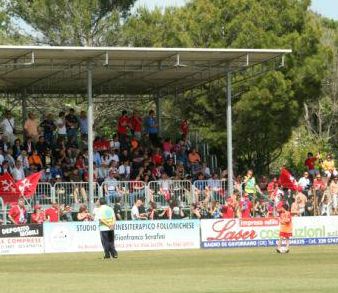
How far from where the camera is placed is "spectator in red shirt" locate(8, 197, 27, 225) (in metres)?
35.4

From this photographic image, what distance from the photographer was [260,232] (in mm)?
37656

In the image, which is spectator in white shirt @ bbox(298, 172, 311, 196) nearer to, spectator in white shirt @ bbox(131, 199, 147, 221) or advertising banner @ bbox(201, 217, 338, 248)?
advertising banner @ bbox(201, 217, 338, 248)

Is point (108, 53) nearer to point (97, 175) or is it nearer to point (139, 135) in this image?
point (97, 175)

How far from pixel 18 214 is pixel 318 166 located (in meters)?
18.6

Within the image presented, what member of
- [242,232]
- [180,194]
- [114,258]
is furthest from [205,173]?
[114,258]

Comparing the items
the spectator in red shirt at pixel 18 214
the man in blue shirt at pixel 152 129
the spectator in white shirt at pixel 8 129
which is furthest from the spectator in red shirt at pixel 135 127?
the spectator in red shirt at pixel 18 214

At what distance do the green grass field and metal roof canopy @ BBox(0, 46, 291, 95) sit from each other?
21.7ft

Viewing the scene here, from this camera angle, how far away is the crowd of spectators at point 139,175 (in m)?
38.2

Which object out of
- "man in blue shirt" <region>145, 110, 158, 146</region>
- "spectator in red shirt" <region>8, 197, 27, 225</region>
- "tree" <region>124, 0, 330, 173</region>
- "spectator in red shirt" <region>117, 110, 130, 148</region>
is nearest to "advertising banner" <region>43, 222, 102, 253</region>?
"spectator in red shirt" <region>8, 197, 27, 225</region>

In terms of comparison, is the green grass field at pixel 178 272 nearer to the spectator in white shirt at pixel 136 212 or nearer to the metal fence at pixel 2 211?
the spectator in white shirt at pixel 136 212

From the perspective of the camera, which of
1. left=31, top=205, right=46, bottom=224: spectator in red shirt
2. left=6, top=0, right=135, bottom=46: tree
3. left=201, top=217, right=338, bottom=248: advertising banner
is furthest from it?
left=6, top=0, right=135, bottom=46: tree

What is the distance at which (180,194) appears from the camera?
3984 centimetres

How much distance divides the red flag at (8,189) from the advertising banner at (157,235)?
3753 millimetres

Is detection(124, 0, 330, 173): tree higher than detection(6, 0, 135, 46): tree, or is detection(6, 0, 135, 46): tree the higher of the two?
detection(6, 0, 135, 46): tree
